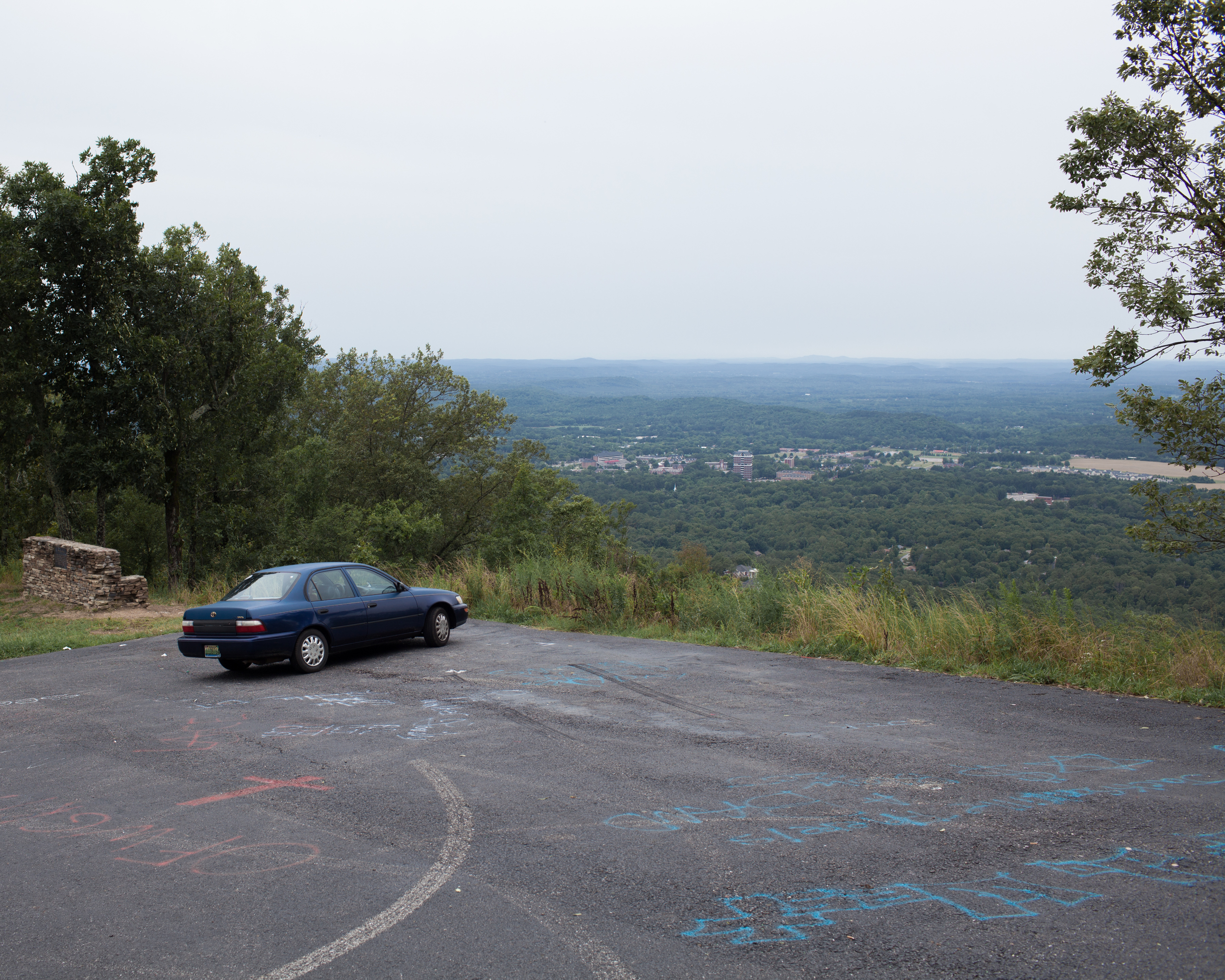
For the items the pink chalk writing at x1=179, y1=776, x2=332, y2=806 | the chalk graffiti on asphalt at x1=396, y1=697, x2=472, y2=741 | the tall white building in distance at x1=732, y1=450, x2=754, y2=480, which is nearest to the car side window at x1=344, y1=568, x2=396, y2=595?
the chalk graffiti on asphalt at x1=396, y1=697, x2=472, y2=741

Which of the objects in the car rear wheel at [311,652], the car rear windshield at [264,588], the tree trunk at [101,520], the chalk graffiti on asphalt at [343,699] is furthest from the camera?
the tree trunk at [101,520]

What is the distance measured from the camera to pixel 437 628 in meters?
12.8

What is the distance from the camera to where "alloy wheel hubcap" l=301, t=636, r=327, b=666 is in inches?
431

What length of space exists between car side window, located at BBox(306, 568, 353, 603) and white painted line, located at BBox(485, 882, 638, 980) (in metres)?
7.42

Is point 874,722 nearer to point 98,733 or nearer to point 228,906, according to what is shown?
point 228,906

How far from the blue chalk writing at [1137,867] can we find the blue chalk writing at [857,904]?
0.94 feet

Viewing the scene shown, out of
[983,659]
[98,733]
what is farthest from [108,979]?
[983,659]

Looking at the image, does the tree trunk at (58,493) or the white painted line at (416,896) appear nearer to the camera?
the white painted line at (416,896)

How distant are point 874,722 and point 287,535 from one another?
26031mm

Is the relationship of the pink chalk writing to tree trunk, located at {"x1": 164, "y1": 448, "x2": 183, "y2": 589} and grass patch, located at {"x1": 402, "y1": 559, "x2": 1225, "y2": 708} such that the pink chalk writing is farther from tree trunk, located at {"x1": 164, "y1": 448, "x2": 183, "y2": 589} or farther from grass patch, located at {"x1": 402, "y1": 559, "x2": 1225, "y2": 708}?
tree trunk, located at {"x1": 164, "y1": 448, "x2": 183, "y2": 589}

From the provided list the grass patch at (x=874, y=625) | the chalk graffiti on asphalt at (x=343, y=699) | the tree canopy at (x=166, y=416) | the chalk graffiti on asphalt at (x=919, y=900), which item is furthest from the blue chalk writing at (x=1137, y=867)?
the tree canopy at (x=166, y=416)

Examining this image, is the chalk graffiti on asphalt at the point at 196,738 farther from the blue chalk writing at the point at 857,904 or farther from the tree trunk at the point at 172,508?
the tree trunk at the point at 172,508

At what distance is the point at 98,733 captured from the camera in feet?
26.9

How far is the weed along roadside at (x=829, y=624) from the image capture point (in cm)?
930
